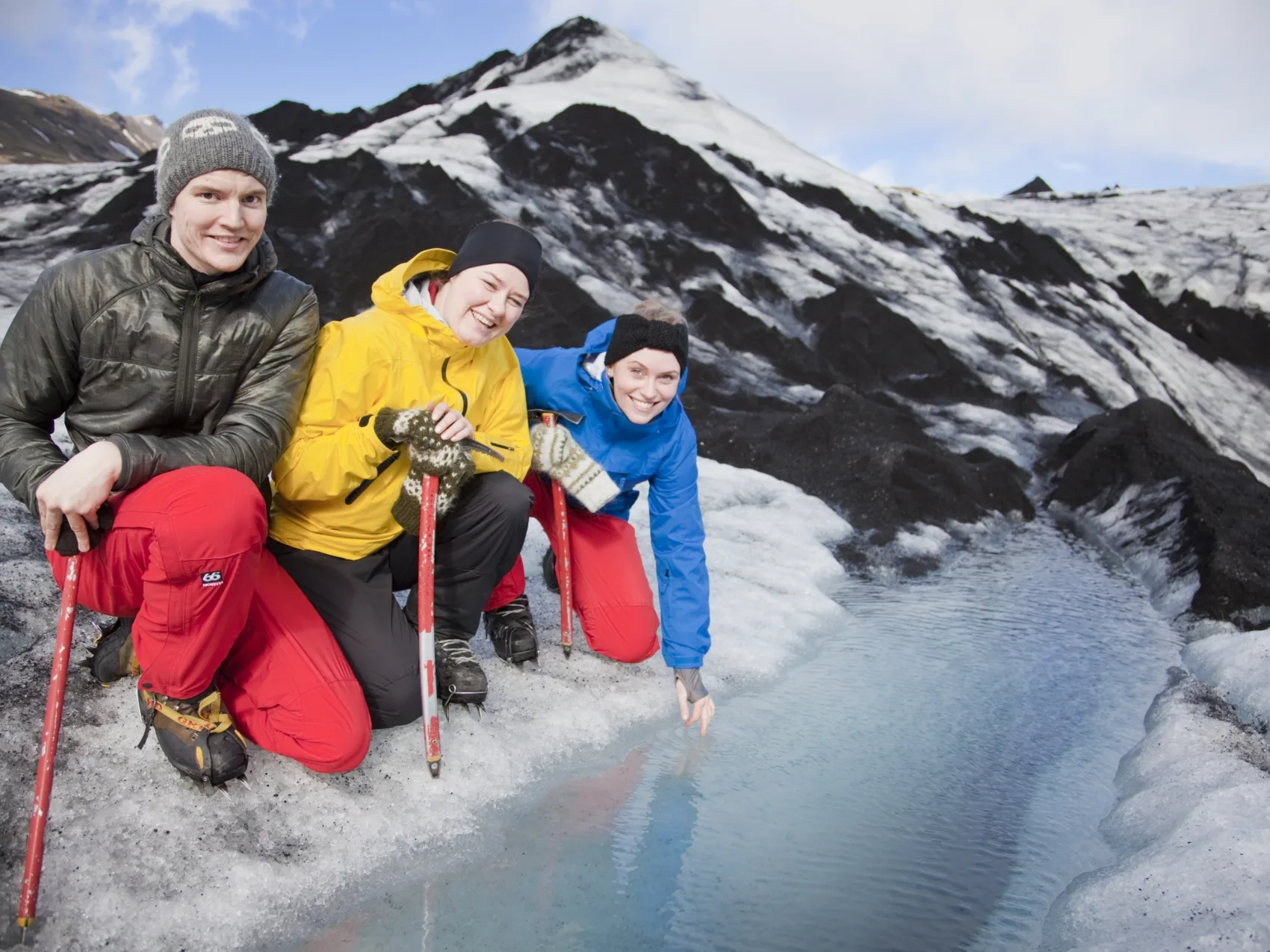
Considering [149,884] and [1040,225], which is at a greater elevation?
[1040,225]

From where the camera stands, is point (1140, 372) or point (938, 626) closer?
point (938, 626)

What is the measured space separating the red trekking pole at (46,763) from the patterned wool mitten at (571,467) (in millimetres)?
1584

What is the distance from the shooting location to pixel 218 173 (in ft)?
6.95

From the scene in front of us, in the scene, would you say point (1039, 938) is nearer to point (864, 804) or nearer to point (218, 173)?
point (864, 804)

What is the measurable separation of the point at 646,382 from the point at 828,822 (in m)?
1.44

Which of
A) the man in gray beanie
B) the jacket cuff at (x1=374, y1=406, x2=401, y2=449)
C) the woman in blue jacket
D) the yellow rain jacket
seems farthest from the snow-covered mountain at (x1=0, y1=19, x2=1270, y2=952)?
the man in gray beanie

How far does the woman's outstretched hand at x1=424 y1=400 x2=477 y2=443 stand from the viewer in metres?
2.39

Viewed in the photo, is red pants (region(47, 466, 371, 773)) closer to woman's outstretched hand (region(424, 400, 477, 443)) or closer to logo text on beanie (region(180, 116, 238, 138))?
woman's outstretched hand (region(424, 400, 477, 443))

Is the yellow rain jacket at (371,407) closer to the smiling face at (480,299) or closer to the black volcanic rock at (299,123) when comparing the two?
A: the smiling face at (480,299)

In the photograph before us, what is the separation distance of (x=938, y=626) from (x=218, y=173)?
A: 11.0ft

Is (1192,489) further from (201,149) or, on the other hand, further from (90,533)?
(90,533)

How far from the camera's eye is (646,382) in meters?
3.07

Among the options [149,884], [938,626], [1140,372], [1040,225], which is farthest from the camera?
[1040,225]

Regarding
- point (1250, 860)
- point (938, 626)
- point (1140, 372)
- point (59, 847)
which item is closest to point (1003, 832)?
point (1250, 860)
